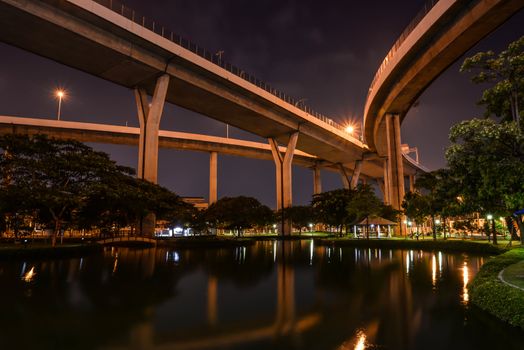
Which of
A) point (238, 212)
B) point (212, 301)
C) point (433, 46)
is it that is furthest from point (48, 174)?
point (433, 46)

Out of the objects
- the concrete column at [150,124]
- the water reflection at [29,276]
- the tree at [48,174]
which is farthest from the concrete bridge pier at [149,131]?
the water reflection at [29,276]

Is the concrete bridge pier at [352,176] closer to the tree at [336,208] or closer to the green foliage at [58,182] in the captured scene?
the tree at [336,208]

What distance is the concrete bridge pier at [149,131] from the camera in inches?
1469

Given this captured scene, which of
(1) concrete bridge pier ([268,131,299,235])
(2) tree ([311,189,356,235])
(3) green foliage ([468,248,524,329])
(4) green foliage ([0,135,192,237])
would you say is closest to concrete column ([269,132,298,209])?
(1) concrete bridge pier ([268,131,299,235])

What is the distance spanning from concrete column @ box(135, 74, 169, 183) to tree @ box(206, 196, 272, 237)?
542 inches

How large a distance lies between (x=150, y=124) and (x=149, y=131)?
0.79m

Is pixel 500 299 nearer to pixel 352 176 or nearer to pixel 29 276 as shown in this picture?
pixel 29 276

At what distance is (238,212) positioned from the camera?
50719 millimetres

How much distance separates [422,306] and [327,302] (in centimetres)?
264

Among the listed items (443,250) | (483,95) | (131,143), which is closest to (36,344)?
(483,95)

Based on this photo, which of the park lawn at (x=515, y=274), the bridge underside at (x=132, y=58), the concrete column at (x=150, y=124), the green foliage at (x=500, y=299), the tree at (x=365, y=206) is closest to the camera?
the green foliage at (x=500, y=299)

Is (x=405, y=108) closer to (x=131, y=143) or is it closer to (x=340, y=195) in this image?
(x=340, y=195)

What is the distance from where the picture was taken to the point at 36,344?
687 centimetres

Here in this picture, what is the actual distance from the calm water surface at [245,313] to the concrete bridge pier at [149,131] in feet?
70.3
